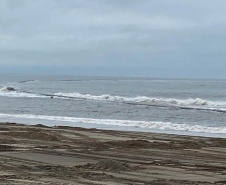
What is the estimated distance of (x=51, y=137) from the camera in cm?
1566

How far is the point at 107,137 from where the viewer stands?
16609 millimetres

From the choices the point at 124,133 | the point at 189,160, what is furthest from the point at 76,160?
the point at 124,133

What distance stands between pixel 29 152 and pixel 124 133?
6.67 m

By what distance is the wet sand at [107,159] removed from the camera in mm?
8492

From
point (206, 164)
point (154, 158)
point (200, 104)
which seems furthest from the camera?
point (200, 104)

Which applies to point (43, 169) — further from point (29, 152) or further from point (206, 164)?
point (206, 164)

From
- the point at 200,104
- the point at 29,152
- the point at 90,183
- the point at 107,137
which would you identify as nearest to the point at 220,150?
the point at 107,137

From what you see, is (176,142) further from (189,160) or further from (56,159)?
(56,159)

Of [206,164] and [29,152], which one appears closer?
[206,164]

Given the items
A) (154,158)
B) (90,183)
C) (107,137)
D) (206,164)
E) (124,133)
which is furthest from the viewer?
(124,133)

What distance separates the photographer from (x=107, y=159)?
10914mm

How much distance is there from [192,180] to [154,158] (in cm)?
304

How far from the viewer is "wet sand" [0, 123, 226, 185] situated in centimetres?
849

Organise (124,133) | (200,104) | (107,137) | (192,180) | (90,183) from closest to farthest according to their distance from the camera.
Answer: (90,183) → (192,180) → (107,137) → (124,133) → (200,104)
